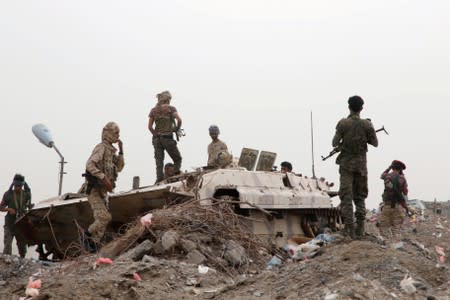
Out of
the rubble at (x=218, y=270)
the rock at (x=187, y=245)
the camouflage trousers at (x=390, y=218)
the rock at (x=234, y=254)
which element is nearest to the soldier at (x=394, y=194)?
the camouflage trousers at (x=390, y=218)

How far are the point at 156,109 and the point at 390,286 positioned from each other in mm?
7292

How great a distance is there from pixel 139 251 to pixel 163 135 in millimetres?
4361

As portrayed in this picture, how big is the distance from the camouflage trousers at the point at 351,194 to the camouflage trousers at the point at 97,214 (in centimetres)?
330

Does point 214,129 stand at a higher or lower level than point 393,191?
higher

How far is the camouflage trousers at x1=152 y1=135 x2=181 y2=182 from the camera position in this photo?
11883 millimetres

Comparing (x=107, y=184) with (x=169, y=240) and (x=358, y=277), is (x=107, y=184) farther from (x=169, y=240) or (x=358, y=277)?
(x=358, y=277)

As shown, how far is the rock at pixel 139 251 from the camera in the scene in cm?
771

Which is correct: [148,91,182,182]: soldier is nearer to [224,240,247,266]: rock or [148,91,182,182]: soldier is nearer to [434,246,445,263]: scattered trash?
[224,240,247,266]: rock

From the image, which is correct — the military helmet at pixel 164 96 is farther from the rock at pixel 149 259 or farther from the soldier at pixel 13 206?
the rock at pixel 149 259

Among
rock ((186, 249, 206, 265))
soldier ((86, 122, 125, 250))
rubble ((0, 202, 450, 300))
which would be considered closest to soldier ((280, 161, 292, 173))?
rubble ((0, 202, 450, 300))

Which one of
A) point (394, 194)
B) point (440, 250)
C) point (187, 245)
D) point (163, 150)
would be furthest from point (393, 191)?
point (187, 245)

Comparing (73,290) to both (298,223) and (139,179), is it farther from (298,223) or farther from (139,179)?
(298,223)

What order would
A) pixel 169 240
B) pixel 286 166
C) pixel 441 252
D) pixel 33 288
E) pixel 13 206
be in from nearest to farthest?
pixel 33 288, pixel 169 240, pixel 441 252, pixel 13 206, pixel 286 166

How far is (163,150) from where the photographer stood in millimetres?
12070
